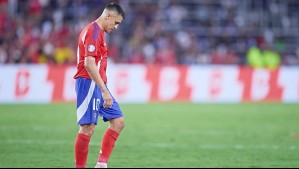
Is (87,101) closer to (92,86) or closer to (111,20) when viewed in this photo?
(92,86)

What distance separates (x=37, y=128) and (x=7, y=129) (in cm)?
70

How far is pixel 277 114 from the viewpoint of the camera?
67.8ft

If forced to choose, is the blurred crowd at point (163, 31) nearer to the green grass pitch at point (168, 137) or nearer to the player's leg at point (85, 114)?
the green grass pitch at point (168, 137)

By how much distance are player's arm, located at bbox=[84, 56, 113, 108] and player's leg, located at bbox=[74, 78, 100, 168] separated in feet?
0.96

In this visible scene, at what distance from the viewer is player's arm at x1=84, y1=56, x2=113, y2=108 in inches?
339

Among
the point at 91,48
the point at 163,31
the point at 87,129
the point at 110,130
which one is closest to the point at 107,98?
the point at 87,129

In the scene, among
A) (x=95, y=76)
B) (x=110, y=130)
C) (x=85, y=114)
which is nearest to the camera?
(x=95, y=76)

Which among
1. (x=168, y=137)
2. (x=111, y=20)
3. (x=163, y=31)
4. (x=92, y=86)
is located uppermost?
(x=111, y=20)

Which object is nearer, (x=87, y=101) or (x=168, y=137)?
(x=87, y=101)

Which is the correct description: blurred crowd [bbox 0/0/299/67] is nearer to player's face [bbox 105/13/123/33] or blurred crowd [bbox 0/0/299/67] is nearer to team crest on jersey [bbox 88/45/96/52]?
player's face [bbox 105/13/123/33]

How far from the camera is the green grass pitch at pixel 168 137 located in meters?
10.7

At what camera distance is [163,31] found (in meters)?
29.5

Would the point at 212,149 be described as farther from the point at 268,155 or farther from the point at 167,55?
the point at 167,55

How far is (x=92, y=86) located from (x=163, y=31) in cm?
2074
